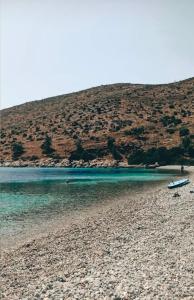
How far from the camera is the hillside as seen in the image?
125 metres

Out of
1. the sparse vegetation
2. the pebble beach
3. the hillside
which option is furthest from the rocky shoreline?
the pebble beach

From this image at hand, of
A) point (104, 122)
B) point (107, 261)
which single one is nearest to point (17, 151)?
point (104, 122)

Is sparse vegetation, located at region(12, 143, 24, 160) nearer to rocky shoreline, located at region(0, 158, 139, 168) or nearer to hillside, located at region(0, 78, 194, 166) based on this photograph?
hillside, located at region(0, 78, 194, 166)

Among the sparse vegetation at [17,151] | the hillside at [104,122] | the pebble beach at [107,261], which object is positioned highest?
the hillside at [104,122]

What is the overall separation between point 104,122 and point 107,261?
12519cm

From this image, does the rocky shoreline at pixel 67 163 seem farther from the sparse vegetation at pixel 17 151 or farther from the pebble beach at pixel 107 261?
the pebble beach at pixel 107 261

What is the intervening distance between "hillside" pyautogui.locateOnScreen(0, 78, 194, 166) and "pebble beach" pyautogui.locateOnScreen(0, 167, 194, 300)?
90186 mm

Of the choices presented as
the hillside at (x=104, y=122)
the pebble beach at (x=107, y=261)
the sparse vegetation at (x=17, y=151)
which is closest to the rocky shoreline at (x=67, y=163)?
the hillside at (x=104, y=122)

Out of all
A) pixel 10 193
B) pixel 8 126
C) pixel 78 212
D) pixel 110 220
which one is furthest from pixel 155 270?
pixel 8 126

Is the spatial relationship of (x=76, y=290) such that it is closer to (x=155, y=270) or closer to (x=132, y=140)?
(x=155, y=270)

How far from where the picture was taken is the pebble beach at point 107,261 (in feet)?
50.4

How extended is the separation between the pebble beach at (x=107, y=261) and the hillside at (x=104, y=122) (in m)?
90.2

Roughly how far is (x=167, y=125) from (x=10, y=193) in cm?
8822

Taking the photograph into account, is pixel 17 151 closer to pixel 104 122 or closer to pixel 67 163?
pixel 67 163
